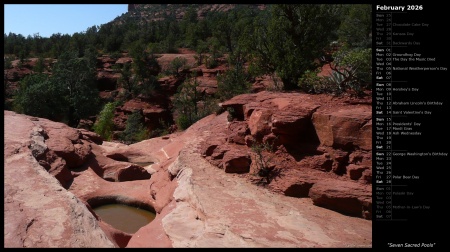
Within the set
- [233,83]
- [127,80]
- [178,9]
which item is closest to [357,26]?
[233,83]

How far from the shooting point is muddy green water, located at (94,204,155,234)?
10012 mm

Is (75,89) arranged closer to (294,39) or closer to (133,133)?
(133,133)

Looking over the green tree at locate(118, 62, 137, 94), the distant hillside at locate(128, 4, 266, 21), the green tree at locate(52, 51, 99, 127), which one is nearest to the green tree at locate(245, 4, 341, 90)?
the green tree at locate(52, 51, 99, 127)

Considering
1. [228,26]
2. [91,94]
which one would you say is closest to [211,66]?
[228,26]

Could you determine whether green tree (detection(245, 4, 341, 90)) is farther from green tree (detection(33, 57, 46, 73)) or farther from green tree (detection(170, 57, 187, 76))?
green tree (detection(33, 57, 46, 73))

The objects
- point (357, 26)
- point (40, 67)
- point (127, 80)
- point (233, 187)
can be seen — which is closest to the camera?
point (233, 187)

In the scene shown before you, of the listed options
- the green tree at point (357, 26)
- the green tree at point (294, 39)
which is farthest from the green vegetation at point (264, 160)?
the green tree at point (357, 26)

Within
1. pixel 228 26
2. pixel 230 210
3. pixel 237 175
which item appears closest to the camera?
pixel 230 210

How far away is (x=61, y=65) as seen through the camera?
3238 centimetres

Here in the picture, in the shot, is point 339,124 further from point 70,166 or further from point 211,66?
point 211,66

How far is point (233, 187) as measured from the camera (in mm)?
8984

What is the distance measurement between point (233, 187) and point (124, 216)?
389cm

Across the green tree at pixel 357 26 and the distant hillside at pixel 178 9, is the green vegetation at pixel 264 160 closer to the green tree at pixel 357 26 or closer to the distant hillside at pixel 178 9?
the green tree at pixel 357 26
